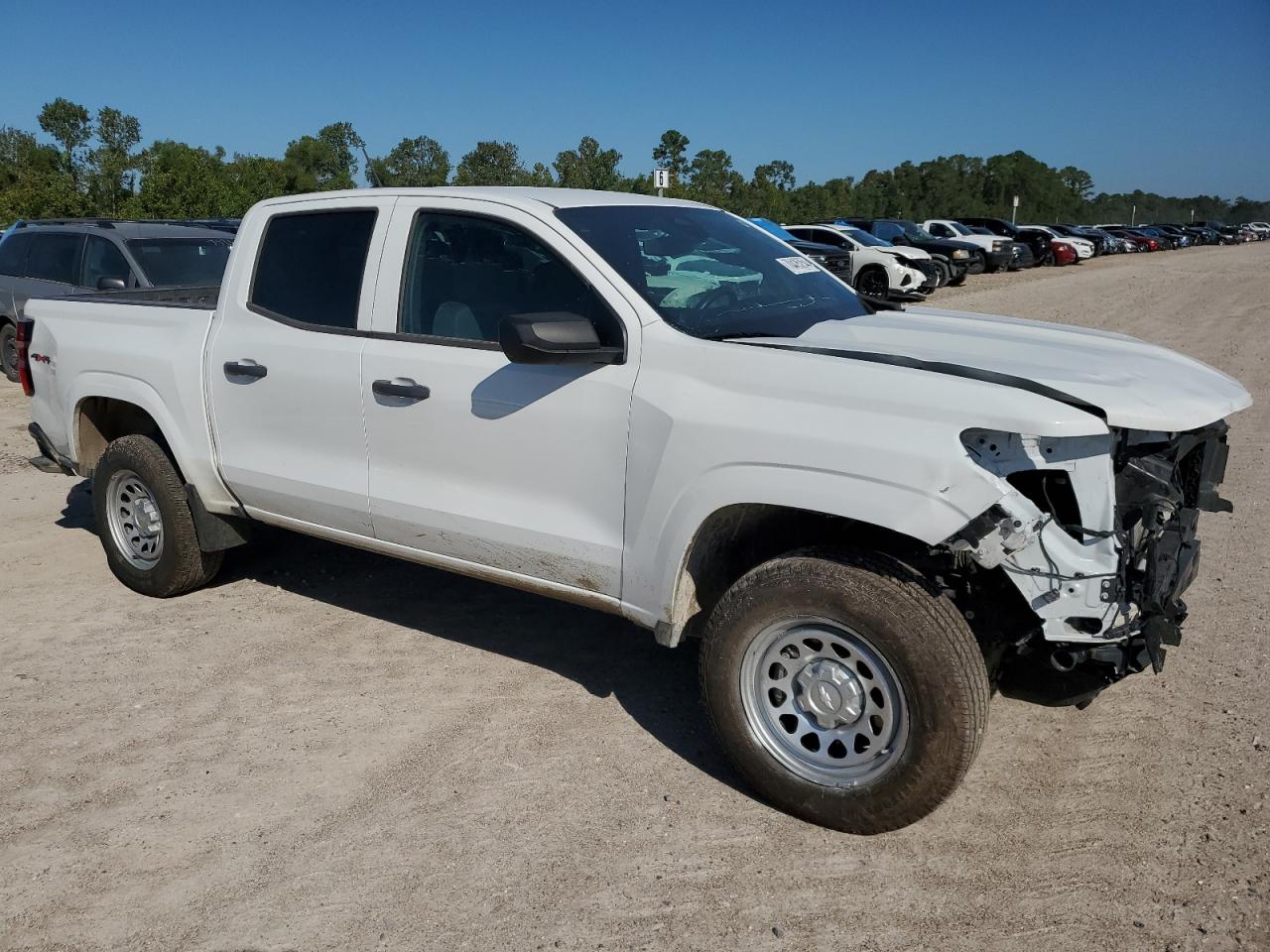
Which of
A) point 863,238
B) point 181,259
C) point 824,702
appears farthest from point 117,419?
point 863,238

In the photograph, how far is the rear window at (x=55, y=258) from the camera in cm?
1144

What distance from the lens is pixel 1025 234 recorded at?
37875mm

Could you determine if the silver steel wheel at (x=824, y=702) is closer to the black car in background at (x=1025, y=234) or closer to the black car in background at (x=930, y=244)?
the black car in background at (x=930, y=244)

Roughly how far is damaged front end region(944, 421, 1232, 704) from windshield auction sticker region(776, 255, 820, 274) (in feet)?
5.56

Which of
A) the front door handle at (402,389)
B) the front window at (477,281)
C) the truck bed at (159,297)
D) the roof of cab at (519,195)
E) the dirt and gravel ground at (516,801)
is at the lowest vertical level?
the dirt and gravel ground at (516,801)

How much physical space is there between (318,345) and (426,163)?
3801cm

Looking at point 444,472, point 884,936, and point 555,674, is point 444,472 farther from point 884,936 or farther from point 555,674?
point 884,936

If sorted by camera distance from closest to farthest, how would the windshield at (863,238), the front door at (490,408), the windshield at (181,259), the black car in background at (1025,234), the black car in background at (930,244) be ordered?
the front door at (490,408) < the windshield at (181,259) < the windshield at (863,238) < the black car in background at (930,244) < the black car in background at (1025,234)

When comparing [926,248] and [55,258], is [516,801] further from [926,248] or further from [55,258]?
[926,248]

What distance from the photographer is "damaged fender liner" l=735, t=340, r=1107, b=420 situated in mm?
3062

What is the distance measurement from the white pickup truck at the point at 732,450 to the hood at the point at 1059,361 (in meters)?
0.02

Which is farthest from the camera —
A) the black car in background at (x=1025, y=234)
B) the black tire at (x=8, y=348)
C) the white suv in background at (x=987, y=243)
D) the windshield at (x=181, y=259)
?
the black car in background at (x=1025, y=234)

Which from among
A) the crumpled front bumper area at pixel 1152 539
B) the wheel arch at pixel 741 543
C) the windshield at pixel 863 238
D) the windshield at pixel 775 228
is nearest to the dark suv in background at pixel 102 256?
the wheel arch at pixel 741 543

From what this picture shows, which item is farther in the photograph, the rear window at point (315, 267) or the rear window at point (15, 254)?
the rear window at point (15, 254)
